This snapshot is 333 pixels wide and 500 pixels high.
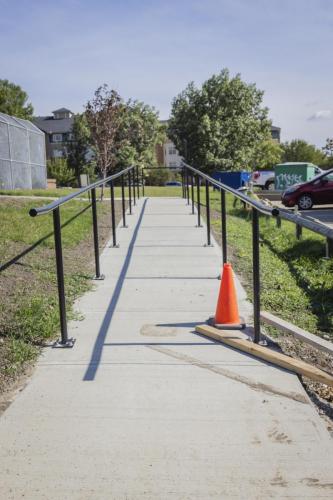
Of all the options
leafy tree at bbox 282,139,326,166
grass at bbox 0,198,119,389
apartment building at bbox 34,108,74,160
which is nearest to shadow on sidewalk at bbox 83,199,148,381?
grass at bbox 0,198,119,389

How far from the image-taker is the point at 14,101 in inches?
2110

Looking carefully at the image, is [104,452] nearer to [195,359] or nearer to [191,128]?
[195,359]

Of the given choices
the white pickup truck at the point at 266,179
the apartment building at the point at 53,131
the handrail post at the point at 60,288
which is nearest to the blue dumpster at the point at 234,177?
the white pickup truck at the point at 266,179

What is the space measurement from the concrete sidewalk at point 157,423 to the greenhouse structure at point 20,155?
15096mm

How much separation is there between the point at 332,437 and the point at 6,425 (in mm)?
1794

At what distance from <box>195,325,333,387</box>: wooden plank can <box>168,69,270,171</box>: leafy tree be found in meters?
36.1

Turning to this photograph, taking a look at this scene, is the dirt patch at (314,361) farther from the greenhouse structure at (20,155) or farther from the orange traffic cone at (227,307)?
the greenhouse structure at (20,155)

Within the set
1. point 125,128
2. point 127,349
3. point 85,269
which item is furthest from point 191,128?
point 127,349

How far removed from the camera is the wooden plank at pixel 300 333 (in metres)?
3.73

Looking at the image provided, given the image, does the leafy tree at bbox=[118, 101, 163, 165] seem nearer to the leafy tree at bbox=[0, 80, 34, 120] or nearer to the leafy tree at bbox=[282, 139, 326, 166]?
the leafy tree at bbox=[0, 80, 34, 120]

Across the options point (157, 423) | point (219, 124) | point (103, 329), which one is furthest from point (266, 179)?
point (157, 423)

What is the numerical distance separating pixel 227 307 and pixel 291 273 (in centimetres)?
263

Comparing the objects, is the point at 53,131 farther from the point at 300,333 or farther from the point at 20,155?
the point at 300,333

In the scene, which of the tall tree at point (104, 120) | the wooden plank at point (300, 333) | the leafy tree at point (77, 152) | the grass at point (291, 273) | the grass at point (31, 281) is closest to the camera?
the wooden plank at point (300, 333)
